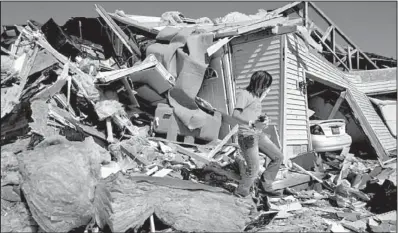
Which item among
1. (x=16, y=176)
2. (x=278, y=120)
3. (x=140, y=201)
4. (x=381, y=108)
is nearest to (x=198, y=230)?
(x=140, y=201)

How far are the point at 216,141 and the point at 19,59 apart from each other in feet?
14.3

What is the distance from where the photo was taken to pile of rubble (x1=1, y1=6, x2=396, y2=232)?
345 cm

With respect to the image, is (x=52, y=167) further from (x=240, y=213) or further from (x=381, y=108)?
(x=381, y=108)

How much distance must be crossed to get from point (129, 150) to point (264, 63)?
13.1ft

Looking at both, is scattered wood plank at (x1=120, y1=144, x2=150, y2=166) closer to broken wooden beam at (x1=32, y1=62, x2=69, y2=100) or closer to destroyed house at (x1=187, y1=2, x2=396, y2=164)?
broken wooden beam at (x1=32, y1=62, x2=69, y2=100)

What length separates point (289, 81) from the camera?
743 cm

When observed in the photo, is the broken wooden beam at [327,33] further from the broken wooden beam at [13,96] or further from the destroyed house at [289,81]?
the broken wooden beam at [13,96]

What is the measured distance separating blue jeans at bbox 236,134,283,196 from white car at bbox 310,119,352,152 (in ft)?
11.2

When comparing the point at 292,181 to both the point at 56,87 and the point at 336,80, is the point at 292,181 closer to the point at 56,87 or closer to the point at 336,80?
the point at 336,80

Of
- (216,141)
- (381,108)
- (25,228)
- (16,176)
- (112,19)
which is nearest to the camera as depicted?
(25,228)

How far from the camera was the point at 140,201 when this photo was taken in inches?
138

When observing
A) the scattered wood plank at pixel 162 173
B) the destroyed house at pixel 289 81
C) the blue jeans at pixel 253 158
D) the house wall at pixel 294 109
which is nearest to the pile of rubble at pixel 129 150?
the scattered wood plank at pixel 162 173

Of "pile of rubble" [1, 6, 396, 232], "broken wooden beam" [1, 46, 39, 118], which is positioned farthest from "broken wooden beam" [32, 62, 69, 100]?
"broken wooden beam" [1, 46, 39, 118]

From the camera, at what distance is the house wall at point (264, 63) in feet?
24.2
